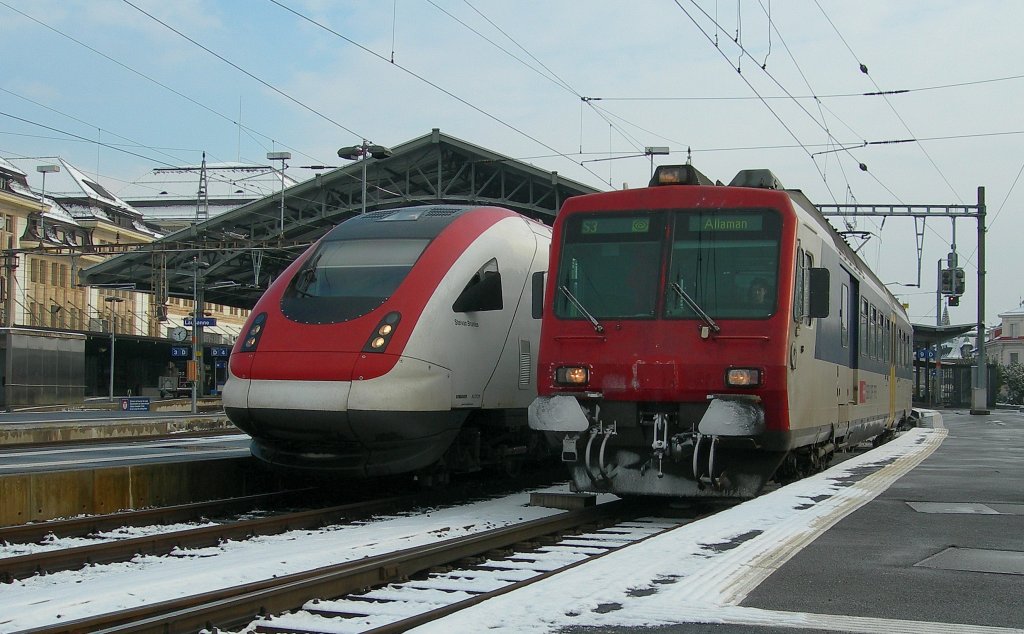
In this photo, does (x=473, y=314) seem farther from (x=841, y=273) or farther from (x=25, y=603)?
(x=25, y=603)

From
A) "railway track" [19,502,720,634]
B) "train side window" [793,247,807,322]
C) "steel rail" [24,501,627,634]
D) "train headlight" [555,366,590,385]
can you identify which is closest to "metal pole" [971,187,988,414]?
"train side window" [793,247,807,322]

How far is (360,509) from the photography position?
35.4ft

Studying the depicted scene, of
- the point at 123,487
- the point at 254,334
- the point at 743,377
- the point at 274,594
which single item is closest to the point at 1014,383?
the point at 743,377

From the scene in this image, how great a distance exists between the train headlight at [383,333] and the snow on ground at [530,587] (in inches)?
67.3

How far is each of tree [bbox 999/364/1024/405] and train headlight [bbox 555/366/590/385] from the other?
79.6 metres

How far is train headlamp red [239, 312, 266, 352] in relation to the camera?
11055 millimetres

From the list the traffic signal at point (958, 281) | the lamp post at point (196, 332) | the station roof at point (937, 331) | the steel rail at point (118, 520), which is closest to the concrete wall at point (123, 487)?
the steel rail at point (118, 520)

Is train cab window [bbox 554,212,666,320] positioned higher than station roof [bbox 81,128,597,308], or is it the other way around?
station roof [bbox 81,128,597,308]

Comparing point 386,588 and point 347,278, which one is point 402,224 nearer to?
point 347,278

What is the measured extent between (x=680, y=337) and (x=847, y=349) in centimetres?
476

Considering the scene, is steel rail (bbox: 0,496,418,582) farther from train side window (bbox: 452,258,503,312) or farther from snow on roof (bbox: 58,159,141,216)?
snow on roof (bbox: 58,159,141,216)

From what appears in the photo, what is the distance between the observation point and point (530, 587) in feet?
20.1

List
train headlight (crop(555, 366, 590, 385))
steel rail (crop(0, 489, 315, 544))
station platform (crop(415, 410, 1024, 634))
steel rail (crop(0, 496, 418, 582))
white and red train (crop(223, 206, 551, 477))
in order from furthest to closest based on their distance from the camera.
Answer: train headlight (crop(555, 366, 590, 385)), white and red train (crop(223, 206, 551, 477)), steel rail (crop(0, 489, 315, 544)), steel rail (crop(0, 496, 418, 582)), station platform (crop(415, 410, 1024, 634))

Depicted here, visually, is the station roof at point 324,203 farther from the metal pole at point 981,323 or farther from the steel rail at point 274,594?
the steel rail at point 274,594
